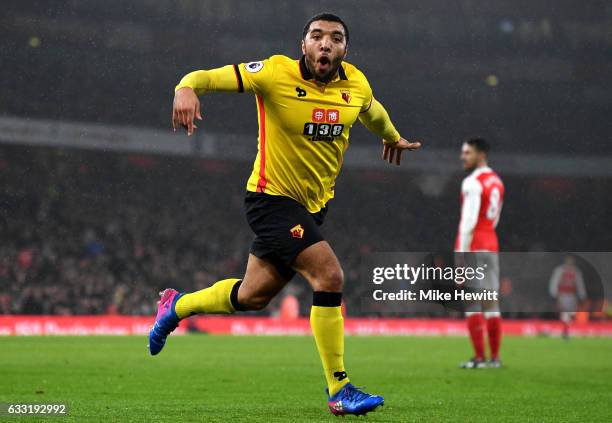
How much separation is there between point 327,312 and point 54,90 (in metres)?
21.2

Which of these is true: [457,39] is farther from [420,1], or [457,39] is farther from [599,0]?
[599,0]

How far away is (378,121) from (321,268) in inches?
51.6

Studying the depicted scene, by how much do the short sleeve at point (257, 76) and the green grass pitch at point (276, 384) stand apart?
5.79 ft

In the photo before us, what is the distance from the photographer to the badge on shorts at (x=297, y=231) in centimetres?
529

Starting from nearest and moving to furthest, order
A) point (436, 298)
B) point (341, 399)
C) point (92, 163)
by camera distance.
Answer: point (341, 399)
point (436, 298)
point (92, 163)

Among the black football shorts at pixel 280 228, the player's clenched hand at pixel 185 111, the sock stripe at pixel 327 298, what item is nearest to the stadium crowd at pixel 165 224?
the black football shorts at pixel 280 228

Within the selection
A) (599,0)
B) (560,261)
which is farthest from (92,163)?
(599,0)

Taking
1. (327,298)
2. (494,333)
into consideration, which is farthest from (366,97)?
(494,333)

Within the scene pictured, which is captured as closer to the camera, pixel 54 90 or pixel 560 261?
pixel 54 90

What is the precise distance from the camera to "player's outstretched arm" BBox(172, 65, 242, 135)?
470 centimetres

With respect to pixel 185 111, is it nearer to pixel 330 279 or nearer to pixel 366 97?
pixel 330 279

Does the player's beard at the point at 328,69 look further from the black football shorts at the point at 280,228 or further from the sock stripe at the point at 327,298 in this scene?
the sock stripe at the point at 327,298

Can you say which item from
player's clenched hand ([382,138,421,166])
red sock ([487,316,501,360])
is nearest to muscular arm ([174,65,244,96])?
player's clenched hand ([382,138,421,166])

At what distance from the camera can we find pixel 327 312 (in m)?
5.27
